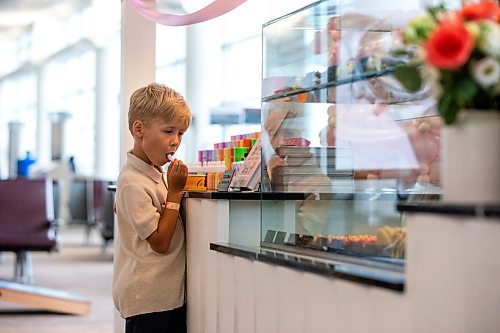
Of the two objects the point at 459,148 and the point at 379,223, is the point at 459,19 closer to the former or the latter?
the point at 459,148

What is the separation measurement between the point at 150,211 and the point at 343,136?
80 cm

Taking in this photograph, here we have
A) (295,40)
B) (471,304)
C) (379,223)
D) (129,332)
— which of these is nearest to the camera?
(471,304)

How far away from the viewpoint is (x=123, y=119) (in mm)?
4348

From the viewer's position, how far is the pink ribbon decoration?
142 inches

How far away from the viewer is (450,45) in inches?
66.9

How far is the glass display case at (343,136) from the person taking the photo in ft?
7.64

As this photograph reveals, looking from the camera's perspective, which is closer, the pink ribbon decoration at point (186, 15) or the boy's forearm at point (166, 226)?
the boy's forearm at point (166, 226)

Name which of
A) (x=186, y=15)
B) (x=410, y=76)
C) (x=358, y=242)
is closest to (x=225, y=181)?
(x=186, y=15)

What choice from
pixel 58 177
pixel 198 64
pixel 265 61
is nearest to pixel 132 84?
pixel 265 61

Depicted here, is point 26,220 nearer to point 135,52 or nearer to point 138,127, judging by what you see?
point 135,52

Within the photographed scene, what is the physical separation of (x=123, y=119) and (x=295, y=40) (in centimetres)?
169

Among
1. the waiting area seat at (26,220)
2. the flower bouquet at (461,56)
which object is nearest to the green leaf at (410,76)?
the flower bouquet at (461,56)

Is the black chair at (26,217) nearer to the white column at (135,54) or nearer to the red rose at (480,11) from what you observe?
the white column at (135,54)

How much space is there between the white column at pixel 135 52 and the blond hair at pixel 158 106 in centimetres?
126
